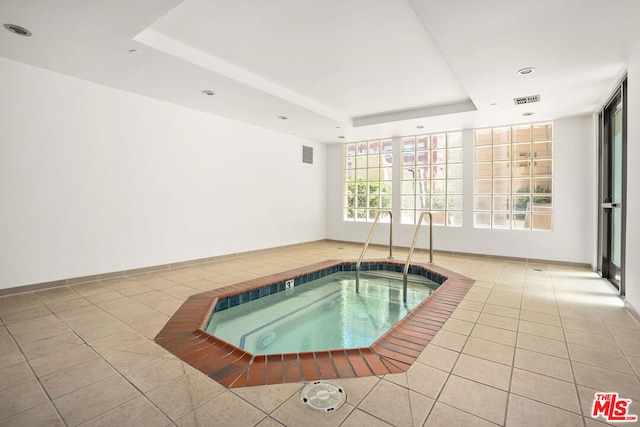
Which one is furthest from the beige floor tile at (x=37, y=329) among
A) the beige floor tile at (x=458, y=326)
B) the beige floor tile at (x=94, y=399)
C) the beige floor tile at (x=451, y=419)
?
the beige floor tile at (x=458, y=326)

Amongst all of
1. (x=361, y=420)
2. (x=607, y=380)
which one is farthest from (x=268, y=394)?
(x=607, y=380)

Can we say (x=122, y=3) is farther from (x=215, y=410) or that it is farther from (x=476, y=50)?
(x=476, y=50)

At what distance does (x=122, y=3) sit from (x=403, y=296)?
3.78m

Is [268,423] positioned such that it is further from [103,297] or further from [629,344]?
[103,297]

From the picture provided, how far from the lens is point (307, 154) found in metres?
7.36

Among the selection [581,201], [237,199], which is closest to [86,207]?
[237,199]

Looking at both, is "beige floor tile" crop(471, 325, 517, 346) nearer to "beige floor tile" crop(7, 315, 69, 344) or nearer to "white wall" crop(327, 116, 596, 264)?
"beige floor tile" crop(7, 315, 69, 344)

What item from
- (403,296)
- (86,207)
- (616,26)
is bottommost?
(403,296)

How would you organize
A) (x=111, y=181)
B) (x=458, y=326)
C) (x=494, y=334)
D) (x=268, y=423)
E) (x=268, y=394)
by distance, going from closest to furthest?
1. (x=268, y=423)
2. (x=268, y=394)
3. (x=494, y=334)
4. (x=458, y=326)
5. (x=111, y=181)

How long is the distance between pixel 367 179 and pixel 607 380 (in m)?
5.92

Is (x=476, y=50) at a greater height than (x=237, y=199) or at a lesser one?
greater

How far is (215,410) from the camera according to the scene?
1445 mm

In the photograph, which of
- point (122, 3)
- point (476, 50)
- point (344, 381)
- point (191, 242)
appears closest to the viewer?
point (344, 381)

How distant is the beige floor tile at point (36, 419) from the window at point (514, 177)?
618 cm
